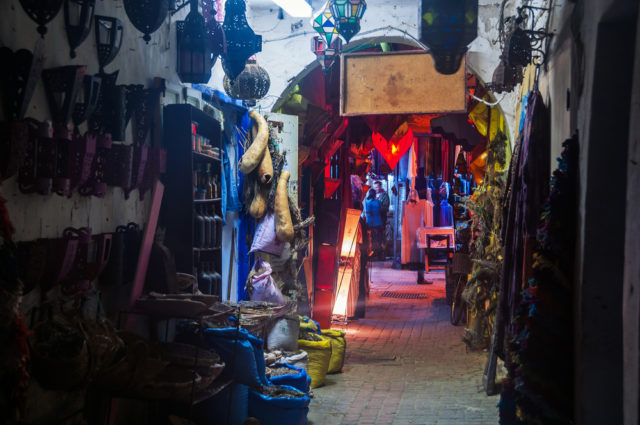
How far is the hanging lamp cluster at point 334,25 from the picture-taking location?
7.03 meters

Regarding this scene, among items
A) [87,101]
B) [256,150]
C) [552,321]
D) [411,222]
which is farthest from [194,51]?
[411,222]

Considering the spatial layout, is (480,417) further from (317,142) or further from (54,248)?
(317,142)

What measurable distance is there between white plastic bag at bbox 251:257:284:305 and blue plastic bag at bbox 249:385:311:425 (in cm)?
220

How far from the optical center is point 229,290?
26.0 ft

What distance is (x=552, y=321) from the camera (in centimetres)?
426

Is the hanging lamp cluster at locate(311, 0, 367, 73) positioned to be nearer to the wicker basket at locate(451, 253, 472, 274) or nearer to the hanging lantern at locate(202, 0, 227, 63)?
the hanging lantern at locate(202, 0, 227, 63)

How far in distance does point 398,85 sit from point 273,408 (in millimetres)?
4039

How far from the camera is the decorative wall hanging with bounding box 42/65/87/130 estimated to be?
3.87 meters

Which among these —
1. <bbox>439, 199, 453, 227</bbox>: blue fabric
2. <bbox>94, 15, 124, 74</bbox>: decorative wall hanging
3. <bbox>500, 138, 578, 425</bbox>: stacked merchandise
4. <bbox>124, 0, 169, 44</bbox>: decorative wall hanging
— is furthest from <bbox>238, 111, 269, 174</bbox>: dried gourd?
<bbox>439, 199, 453, 227</bbox>: blue fabric

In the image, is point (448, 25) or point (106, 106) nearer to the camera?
point (106, 106)

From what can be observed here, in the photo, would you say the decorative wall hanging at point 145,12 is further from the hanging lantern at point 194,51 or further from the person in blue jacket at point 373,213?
the person in blue jacket at point 373,213

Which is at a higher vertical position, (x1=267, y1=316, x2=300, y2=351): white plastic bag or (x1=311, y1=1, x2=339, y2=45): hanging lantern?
(x1=311, y1=1, x2=339, y2=45): hanging lantern

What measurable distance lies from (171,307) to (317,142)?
710 centimetres

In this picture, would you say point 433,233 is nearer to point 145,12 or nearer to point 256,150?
point 256,150
